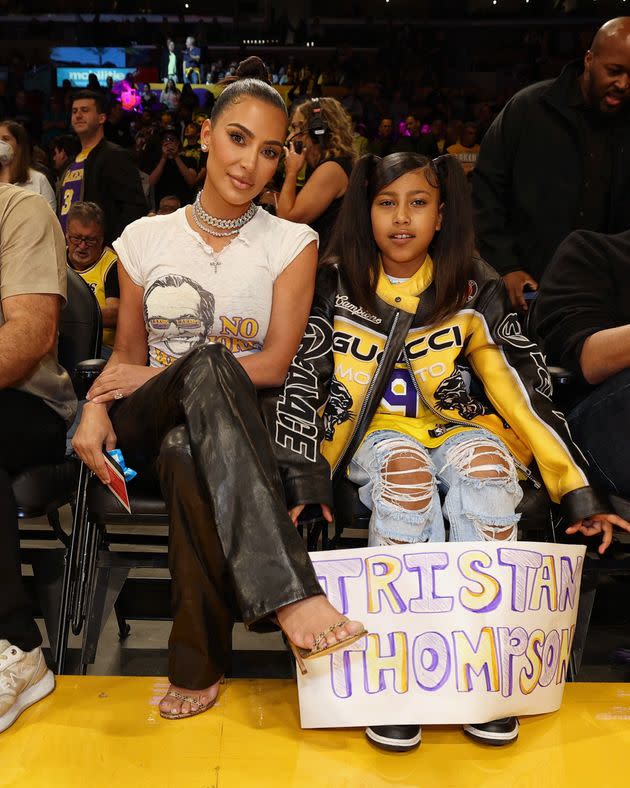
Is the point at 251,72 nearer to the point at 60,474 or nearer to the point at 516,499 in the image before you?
the point at 60,474

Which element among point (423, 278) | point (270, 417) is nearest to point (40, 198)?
point (270, 417)

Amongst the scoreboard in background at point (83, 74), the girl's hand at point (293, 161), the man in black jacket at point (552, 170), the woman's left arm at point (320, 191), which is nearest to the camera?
the man in black jacket at point (552, 170)

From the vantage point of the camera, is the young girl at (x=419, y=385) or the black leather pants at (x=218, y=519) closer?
the black leather pants at (x=218, y=519)

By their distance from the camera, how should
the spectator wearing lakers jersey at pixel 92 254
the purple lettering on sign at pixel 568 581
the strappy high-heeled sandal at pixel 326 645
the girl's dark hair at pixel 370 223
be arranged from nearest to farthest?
1. the strappy high-heeled sandal at pixel 326 645
2. the purple lettering on sign at pixel 568 581
3. the girl's dark hair at pixel 370 223
4. the spectator wearing lakers jersey at pixel 92 254

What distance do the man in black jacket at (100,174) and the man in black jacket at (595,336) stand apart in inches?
112

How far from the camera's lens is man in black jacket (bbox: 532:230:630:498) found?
209 centimetres

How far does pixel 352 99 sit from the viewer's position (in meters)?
11.8

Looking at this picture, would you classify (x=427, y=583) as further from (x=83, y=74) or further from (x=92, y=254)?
(x=83, y=74)

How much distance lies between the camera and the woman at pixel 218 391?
1616 millimetres

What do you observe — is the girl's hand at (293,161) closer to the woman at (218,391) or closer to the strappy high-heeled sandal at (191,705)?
the woman at (218,391)

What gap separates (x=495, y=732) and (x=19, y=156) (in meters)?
3.52

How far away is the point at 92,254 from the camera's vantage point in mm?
3943

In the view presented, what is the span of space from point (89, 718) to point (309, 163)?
7.99 feet

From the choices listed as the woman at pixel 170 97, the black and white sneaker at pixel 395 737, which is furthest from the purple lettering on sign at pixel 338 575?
the woman at pixel 170 97
